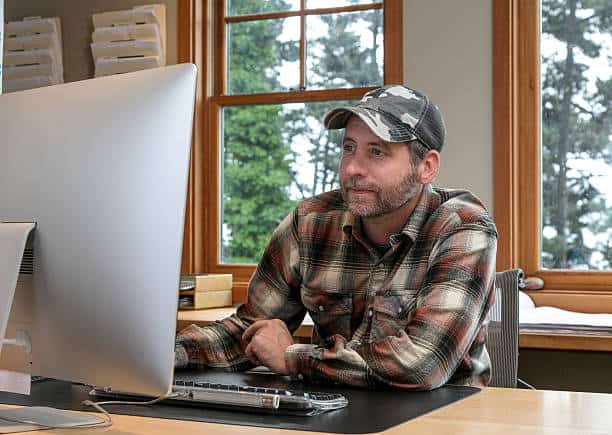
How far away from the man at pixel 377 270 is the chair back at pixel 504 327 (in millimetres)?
281

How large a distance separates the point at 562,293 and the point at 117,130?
2353 mm

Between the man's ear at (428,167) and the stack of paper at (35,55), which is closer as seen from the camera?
the man's ear at (428,167)

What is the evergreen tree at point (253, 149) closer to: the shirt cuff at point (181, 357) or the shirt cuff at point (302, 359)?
the shirt cuff at point (181, 357)

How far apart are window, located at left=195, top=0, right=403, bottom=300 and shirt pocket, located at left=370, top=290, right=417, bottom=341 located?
182cm

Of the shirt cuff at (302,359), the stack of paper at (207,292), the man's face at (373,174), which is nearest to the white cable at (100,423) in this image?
the shirt cuff at (302,359)

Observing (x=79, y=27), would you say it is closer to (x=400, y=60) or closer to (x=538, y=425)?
(x=400, y=60)

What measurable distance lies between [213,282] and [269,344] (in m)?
1.78

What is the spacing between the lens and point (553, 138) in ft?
10.9

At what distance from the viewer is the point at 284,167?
382 cm

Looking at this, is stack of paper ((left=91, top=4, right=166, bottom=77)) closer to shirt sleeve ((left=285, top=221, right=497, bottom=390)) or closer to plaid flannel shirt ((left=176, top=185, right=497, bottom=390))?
plaid flannel shirt ((left=176, top=185, right=497, bottom=390))

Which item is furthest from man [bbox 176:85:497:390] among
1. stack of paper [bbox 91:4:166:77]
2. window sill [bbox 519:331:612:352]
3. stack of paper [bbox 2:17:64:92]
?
stack of paper [bbox 2:17:64:92]

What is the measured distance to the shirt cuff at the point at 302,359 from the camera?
1.69 m

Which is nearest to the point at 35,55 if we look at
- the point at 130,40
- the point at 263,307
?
the point at 130,40

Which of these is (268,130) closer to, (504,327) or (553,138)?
(553,138)
